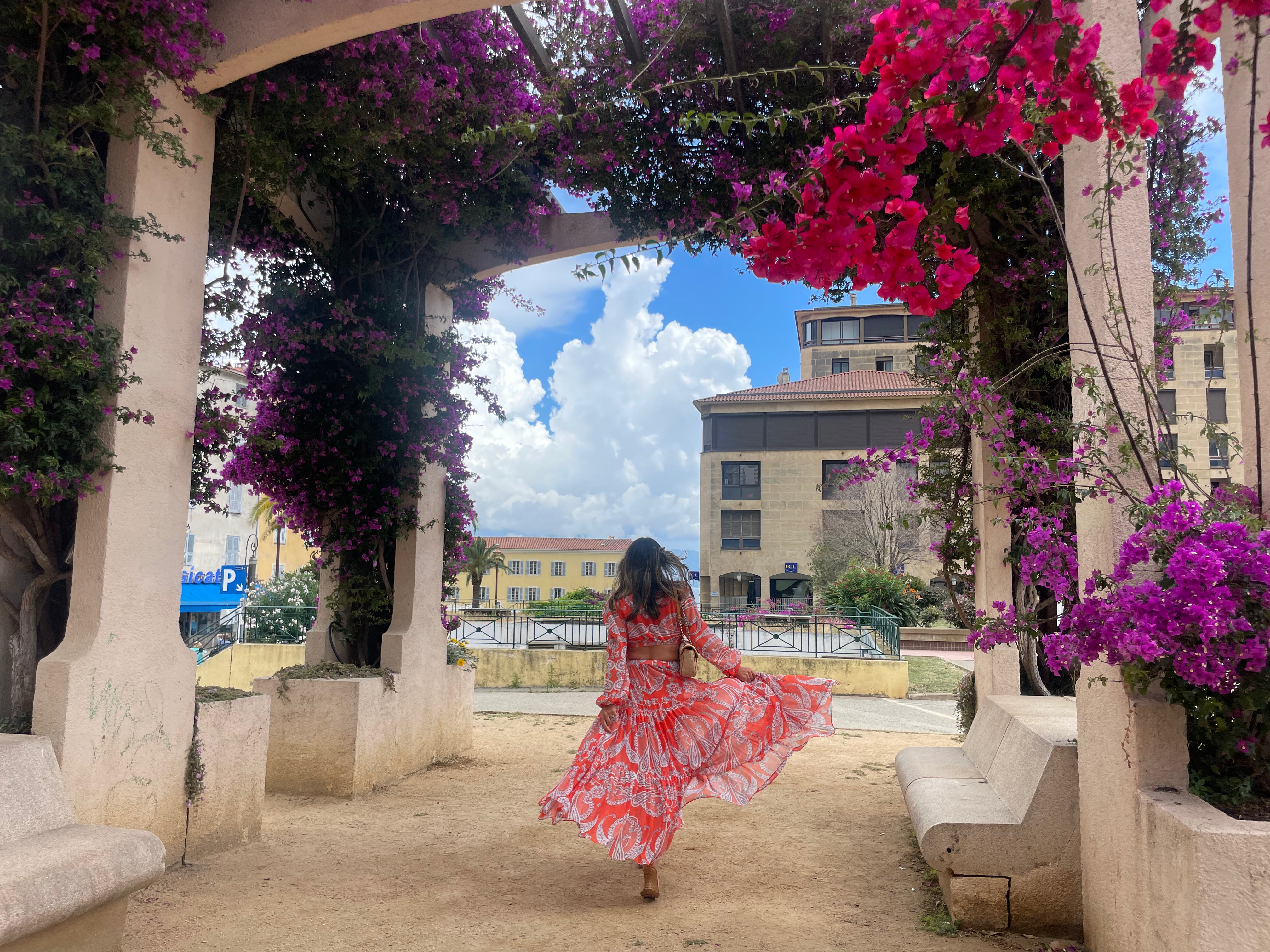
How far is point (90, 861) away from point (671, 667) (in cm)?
259

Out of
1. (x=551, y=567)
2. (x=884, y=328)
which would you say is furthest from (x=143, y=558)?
(x=551, y=567)

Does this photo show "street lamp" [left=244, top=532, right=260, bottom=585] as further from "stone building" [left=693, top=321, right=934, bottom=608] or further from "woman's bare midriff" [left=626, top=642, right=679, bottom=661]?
"woman's bare midriff" [left=626, top=642, right=679, bottom=661]

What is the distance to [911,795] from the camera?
4.41 metres

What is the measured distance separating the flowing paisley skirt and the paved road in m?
5.93

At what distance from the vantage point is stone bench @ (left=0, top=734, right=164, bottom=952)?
255 cm

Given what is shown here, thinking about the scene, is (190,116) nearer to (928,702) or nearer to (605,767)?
(605,767)

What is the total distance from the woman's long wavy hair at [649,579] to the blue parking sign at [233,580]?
23.7 m

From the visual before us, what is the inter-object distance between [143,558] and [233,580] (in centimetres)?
2602

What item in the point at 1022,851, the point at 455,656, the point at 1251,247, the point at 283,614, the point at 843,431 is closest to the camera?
the point at 1251,247

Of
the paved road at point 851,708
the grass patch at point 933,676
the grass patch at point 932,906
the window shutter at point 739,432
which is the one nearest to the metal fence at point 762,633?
the grass patch at point 933,676

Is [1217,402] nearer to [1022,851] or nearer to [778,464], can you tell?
[778,464]

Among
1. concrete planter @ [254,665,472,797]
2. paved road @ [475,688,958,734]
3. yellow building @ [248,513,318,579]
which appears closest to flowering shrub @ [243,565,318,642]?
paved road @ [475,688,958,734]

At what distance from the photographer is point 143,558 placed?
405 cm

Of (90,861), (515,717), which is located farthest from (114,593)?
(515,717)
